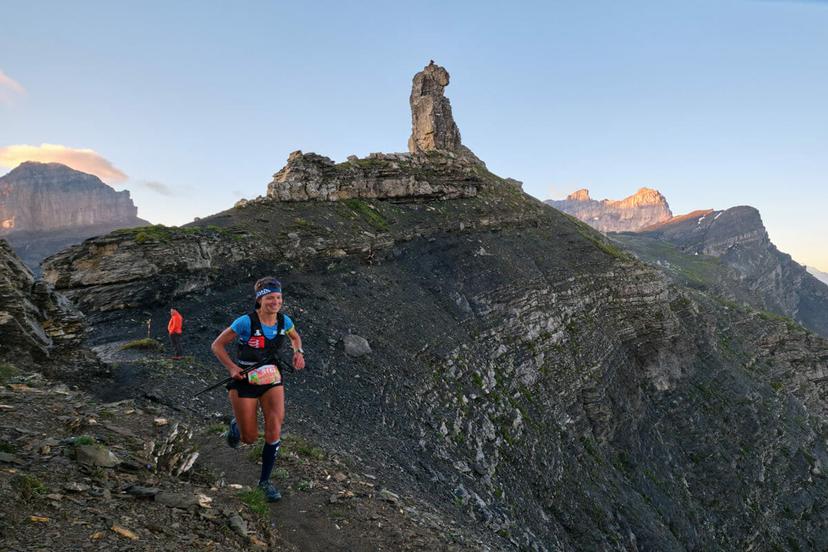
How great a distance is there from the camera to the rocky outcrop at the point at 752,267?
507 ft

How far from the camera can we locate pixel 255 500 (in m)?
7.38

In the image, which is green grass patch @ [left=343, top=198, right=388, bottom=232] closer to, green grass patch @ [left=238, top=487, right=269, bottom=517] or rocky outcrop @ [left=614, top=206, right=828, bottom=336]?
Answer: green grass patch @ [left=238, top=487, right=269, bottom=517]

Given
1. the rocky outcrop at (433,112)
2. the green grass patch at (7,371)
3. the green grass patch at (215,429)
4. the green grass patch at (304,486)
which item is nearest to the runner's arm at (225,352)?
the green grass patch at (304,486)

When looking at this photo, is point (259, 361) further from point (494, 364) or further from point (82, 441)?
point (494, 364)

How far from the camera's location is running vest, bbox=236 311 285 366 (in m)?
7.13

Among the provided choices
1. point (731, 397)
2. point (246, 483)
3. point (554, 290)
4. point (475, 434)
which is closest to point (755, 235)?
point (731, 397)

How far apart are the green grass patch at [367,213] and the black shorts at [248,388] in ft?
81.5

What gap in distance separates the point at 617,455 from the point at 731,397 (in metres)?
19.2

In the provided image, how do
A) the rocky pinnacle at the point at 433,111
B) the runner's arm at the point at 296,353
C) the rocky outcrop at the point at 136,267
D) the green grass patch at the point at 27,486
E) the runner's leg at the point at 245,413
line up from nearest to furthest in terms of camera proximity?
the green grass patch at the point at 27,486 → the runner's leg at the point at 245,413 → the runner's arm at the point at 296,353 → the rocky outcrop at the point at 136,267 → the rocky pinnacle at the point at 433,111

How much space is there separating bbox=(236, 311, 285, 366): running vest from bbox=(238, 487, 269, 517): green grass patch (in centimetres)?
230

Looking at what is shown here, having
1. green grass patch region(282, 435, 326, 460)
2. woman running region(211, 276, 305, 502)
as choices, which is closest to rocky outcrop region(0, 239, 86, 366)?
green grass patch region(282, 435, 326, 460)

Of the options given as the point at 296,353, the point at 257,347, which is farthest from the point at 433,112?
the point at 257,347

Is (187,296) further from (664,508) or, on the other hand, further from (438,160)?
(664,508)

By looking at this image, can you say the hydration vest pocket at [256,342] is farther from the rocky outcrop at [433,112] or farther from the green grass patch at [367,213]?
the rocky outcrop at [433,112]
